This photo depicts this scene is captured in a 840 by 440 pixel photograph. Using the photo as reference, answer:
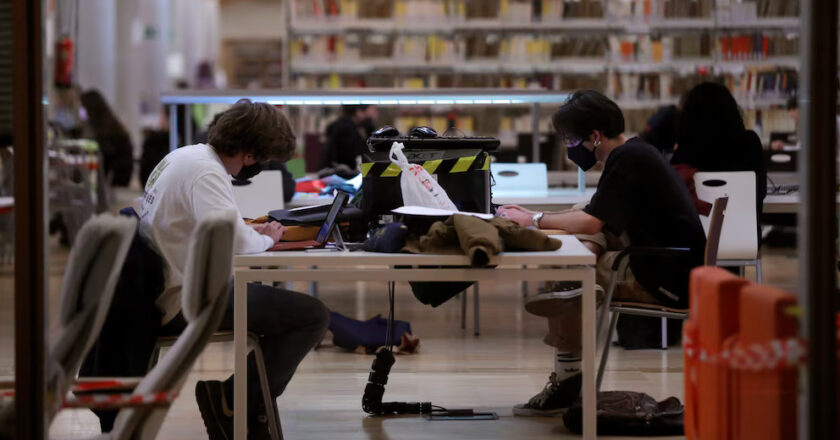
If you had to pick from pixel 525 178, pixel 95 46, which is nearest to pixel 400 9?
pixel 525 178

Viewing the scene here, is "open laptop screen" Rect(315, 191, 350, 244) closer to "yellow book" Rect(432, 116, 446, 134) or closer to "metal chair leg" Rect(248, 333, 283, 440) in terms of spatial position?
"metal chair leg" Rect(248, 333, 283, 440)

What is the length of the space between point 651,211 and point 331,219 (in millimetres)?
1098

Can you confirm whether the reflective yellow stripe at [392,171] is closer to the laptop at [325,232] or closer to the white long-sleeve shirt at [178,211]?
the laptop at [325,232]

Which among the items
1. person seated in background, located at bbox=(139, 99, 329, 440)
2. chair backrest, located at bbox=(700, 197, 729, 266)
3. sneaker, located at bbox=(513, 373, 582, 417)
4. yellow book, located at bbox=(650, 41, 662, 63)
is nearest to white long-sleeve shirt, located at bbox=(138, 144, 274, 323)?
person seated in background, located at bbox=(139, 99, 329, 440)

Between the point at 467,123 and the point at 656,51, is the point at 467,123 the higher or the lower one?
the lower one

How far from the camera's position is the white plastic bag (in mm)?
3088

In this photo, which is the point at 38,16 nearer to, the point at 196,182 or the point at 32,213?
the point at 32,213

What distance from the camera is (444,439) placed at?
10.9ft

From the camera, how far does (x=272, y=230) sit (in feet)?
9.69

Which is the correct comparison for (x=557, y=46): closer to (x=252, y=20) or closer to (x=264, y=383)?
(x=264, y=383)

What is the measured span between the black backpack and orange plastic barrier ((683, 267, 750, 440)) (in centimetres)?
90

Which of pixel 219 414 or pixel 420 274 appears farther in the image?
pixel 219 414

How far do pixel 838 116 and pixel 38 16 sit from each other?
1562mm

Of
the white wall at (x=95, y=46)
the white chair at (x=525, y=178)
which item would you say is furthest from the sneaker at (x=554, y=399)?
the white wall at (x=95, y=46)
